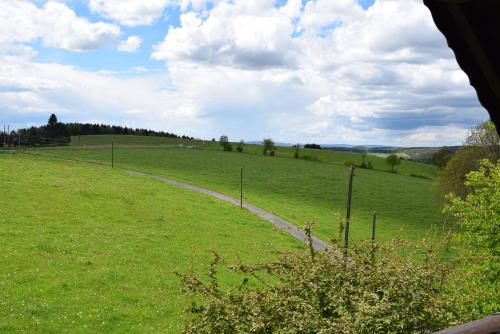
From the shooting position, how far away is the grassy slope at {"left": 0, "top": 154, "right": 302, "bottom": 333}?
18000 mm

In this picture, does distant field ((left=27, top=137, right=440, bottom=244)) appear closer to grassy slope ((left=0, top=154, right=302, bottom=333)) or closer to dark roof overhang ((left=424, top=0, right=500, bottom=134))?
grassy slope ((left=0, top=154, right=302, bottom=333))

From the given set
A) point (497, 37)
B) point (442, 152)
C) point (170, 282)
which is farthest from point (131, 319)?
point (442, 152)

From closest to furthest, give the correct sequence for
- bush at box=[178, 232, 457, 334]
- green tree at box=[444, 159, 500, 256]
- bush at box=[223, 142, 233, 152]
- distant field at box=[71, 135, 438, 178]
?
1. bush at box=[178, 232, 457, 334]
2. green tree at box=[444, 159, 500, 256]
3. distant field at box=[71, 135, 438, 178]
4. bush at box=[223, 142, 233, 152]

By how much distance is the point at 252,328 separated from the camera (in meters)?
8.89

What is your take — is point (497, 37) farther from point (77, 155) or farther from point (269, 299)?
point (77, 155)

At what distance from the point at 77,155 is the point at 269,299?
285ft

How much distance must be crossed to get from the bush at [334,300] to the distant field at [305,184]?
93.5ft

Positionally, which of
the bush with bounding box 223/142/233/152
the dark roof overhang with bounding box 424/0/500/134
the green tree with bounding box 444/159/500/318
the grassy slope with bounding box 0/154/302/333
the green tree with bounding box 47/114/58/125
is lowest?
the grassy slope with bounding box 0/154/302/333

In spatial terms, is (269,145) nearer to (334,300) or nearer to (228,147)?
(228,147)

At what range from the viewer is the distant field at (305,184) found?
5034 cm

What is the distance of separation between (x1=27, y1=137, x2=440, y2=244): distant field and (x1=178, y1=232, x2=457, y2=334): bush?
28498mm

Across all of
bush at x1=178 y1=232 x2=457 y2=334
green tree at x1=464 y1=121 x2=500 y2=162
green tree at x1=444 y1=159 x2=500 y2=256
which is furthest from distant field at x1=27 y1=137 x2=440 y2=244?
bush at x1=178 y1=232 x2=457 y2=334

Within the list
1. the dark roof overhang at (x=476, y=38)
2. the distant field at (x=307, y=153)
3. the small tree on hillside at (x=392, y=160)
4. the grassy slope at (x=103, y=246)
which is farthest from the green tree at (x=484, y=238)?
the distant field at (x=307, y=153)

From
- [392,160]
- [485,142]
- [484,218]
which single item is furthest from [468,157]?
[392,160]
